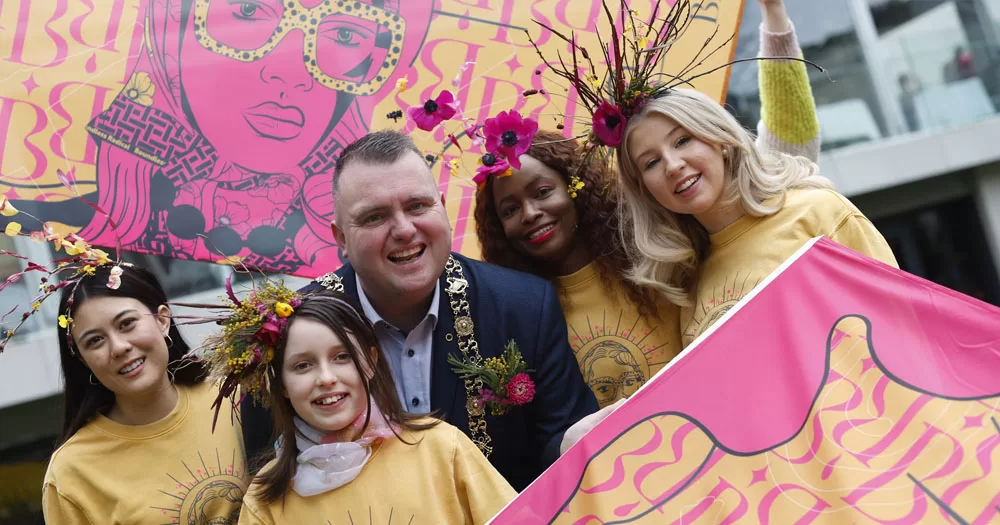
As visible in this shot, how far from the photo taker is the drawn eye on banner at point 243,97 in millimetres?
3635

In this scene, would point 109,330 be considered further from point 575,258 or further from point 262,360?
A: point 575,258

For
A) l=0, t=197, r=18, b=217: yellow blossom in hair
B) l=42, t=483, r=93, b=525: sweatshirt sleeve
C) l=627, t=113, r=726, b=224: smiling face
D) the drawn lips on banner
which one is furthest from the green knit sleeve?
l=42, t=483, r=93, b=525: sweatshirt sleeve

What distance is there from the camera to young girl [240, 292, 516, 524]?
8.90 feet

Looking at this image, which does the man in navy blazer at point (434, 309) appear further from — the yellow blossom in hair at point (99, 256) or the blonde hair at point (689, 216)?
the yellow blossom in hair at point (99, 256)

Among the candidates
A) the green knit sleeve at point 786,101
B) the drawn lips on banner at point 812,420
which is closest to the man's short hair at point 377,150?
the drawn lips on banner at point 812,420

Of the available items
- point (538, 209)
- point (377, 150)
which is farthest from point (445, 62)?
point (377, 150)

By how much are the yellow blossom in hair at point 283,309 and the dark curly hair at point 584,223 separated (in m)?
1.06

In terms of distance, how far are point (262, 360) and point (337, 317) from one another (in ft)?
0.83

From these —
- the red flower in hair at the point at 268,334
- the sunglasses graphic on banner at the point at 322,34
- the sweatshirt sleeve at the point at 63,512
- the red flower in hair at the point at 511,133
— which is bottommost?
the sweatshirt sleeve at the point at 63,512

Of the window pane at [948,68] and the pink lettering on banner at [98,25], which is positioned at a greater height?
the pink lettering on banner at [98,25]

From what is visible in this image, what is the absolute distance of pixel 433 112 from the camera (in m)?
3.44

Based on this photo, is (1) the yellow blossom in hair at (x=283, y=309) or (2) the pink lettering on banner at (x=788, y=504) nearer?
(2) the pink lettering on banner at (x=788, y=504)

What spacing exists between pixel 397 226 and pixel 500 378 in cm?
60

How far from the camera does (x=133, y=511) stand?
3115 mm
